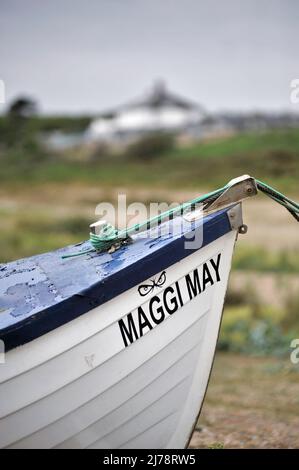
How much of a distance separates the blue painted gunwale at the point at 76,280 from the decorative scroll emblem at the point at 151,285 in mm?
40

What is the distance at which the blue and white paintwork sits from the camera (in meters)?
2.94

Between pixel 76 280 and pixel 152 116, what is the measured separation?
3668 cm

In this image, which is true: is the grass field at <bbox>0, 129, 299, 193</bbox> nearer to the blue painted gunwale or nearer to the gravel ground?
the gravel ground

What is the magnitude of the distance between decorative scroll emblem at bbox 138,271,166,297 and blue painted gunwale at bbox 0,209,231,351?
1.6 inches

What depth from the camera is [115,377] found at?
3.12 m

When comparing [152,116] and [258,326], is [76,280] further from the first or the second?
[152,116]

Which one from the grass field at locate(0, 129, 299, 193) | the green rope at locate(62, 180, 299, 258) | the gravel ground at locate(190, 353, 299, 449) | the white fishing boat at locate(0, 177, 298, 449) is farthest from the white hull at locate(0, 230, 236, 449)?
the grass field at locate(0, 129, 299, 193)

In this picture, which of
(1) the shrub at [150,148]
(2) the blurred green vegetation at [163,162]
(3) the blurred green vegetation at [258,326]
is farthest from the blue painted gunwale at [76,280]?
(1) the shrub at [150,148]

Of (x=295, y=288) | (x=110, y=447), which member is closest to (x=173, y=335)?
(x=110, y=447)

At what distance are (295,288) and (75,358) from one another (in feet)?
21.1

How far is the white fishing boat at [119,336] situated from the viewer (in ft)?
9.68

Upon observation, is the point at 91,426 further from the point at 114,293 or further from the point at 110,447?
the point at 114,293

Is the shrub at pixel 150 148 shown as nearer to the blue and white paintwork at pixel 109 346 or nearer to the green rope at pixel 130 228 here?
the green rope at pixel 130 228

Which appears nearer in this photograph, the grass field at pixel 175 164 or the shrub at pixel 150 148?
the grass field at pixel 175 164
